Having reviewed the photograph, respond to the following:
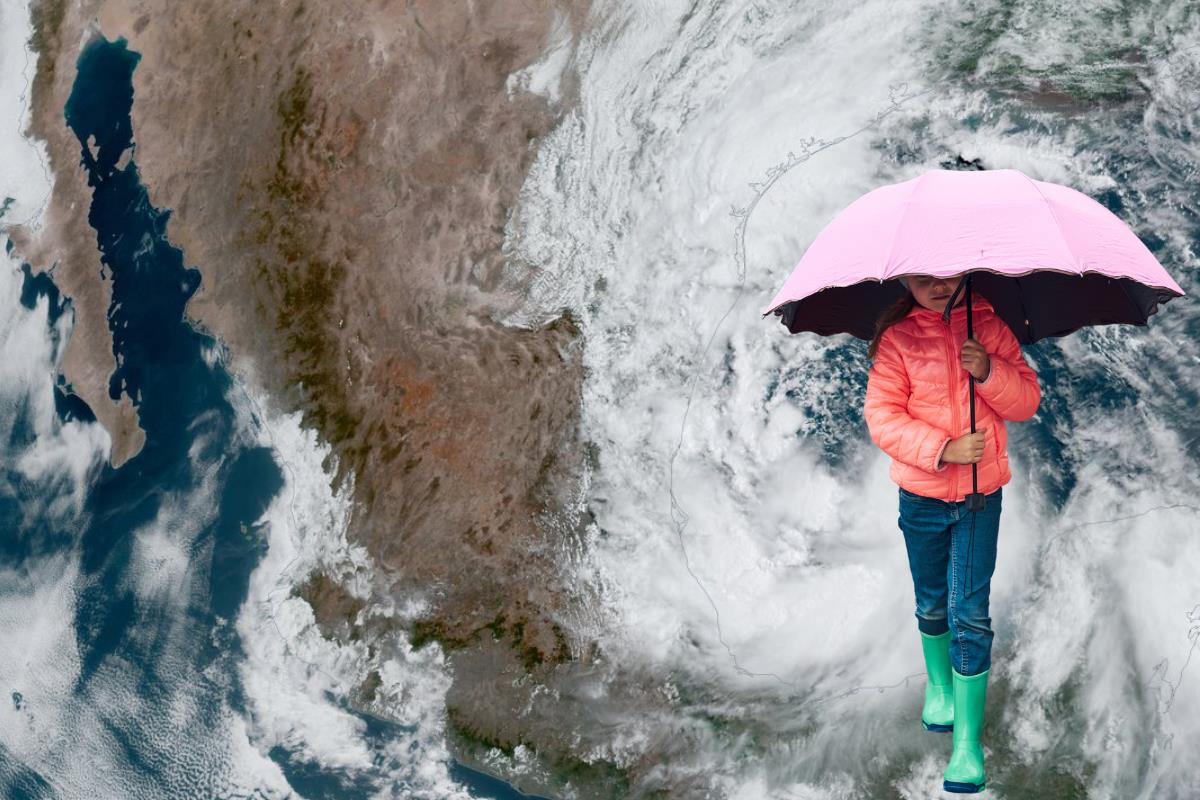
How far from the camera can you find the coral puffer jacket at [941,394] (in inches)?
147

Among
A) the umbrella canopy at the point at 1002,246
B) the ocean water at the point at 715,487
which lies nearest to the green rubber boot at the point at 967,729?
the ocean water at the point at 715,487

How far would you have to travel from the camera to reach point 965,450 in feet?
12.0

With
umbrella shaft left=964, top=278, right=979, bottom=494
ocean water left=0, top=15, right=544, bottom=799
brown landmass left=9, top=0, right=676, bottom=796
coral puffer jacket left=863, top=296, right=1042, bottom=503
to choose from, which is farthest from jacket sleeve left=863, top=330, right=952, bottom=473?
ocean water left=0, top=15, right=544, bottom=799

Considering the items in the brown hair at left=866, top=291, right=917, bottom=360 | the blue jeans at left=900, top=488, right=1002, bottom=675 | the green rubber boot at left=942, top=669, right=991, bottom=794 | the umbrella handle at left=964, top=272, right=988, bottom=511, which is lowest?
the green rubber boot at left=942, top=669, right=991, bottom=794

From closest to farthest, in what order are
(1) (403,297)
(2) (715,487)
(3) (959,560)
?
1. (3) (959,560)
2. (2) (715,487)
3. (1) (403,297)

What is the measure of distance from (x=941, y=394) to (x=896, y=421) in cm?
21

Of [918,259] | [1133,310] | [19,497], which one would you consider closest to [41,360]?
[19,497]

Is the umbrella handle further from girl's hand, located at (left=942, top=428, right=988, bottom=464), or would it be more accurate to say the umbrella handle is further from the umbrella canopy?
the umbrella canopy

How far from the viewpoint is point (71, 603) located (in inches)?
224

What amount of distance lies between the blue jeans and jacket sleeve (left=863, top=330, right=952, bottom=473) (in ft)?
0.75

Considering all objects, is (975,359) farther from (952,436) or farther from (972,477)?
(972,477)

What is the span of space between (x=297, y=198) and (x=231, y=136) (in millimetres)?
537

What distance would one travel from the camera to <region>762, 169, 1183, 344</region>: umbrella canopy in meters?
3.37

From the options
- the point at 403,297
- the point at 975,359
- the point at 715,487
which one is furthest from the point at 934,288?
the point at 403,297
